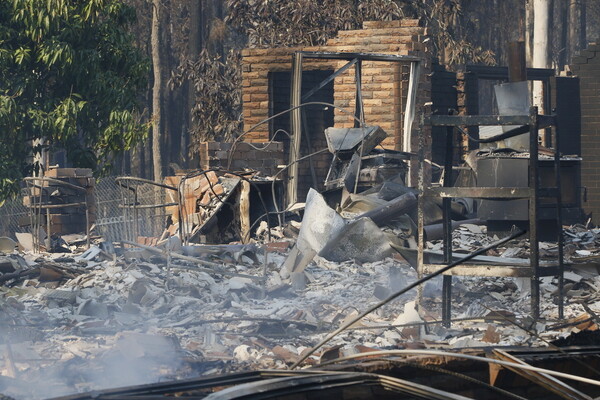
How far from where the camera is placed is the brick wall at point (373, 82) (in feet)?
48.2

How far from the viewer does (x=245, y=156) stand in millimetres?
13664

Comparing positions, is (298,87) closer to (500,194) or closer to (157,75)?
(500,194)

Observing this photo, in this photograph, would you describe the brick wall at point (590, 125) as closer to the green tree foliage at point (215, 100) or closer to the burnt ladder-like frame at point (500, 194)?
the green tree foliage at point (215, 100)

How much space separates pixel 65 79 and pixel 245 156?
127 inches

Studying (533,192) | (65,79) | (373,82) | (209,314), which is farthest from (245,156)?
(533,192)

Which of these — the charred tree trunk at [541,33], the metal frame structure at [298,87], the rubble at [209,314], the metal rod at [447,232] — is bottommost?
the rubble at [209,314]

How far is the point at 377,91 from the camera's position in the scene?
1477cm

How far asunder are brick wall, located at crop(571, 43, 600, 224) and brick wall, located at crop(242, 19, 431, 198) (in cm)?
379

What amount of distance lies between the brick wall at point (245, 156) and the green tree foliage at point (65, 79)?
1.89 m

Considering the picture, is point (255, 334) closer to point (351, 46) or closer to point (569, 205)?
point (569, 205)

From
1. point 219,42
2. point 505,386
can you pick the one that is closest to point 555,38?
point 219,42

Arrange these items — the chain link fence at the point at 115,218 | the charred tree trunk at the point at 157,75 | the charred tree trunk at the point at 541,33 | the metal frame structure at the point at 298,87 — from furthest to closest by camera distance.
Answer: the charred tree trunk at the point at 157,75, the charred tree trunk at the point at 541,33, the metal frame structure at the point at 298,87, the chain link fence at the point at 115,218

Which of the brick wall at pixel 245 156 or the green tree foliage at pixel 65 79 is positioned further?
the green tree foliage at pixel 65 79

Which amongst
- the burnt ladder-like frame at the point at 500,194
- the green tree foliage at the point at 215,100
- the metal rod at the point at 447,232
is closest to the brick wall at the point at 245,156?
the metal rod at the point at 447,232
